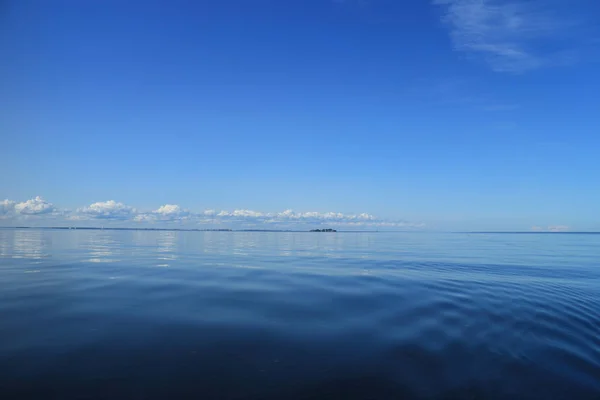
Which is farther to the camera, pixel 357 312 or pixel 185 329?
pixel 357 312

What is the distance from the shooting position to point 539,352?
8523mm

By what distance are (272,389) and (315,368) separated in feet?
4.15

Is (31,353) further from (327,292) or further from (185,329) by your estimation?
(327,292)

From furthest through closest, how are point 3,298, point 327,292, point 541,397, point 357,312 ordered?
1. point 327,292
2. point 3,298
3. point 357,312
4. point 541,397

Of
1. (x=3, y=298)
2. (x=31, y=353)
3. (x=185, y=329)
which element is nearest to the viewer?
(x=31, y=353)

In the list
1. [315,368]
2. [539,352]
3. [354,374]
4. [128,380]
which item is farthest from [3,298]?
[539,352]

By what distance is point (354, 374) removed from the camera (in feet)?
23.4

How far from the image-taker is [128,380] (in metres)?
6.69

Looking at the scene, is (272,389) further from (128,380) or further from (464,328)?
(464,328)

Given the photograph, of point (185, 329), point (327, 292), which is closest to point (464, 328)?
point (327, 292)

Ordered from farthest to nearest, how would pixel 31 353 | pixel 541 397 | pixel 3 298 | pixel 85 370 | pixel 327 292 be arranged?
pixel 327 292, pixel 3 298, pixel 31 353, pixel 85 370, pixel 541 397

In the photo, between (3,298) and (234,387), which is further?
(3,298)

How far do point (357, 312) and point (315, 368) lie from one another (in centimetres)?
486

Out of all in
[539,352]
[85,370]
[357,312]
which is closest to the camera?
[85,370]
